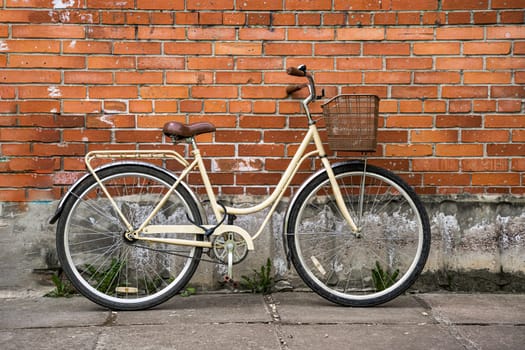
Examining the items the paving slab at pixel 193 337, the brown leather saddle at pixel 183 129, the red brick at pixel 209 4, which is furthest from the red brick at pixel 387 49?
the paving slab at pixel 193 337

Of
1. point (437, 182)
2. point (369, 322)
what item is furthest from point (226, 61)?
point (369, 322)

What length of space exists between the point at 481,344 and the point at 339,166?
136 centimetres

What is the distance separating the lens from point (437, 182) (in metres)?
4.37

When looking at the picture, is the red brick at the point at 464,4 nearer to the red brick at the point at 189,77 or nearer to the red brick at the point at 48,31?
the red brick at the point at 189,77

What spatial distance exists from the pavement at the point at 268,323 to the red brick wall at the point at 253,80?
75cm

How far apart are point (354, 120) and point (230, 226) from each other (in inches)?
38.7

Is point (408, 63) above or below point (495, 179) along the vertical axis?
above

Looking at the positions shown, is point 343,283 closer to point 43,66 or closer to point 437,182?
point 437,182

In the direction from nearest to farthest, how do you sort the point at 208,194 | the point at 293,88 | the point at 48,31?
the point at 208,194
the point at 293,88
the point at 48,31

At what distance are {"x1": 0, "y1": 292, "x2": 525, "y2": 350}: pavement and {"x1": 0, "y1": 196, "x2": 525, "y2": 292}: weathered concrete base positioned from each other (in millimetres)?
117

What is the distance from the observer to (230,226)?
396 cm

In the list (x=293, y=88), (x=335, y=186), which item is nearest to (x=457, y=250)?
(x=335, y=186)

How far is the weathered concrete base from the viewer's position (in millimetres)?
4355

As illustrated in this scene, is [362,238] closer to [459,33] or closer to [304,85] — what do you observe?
[304,85]
